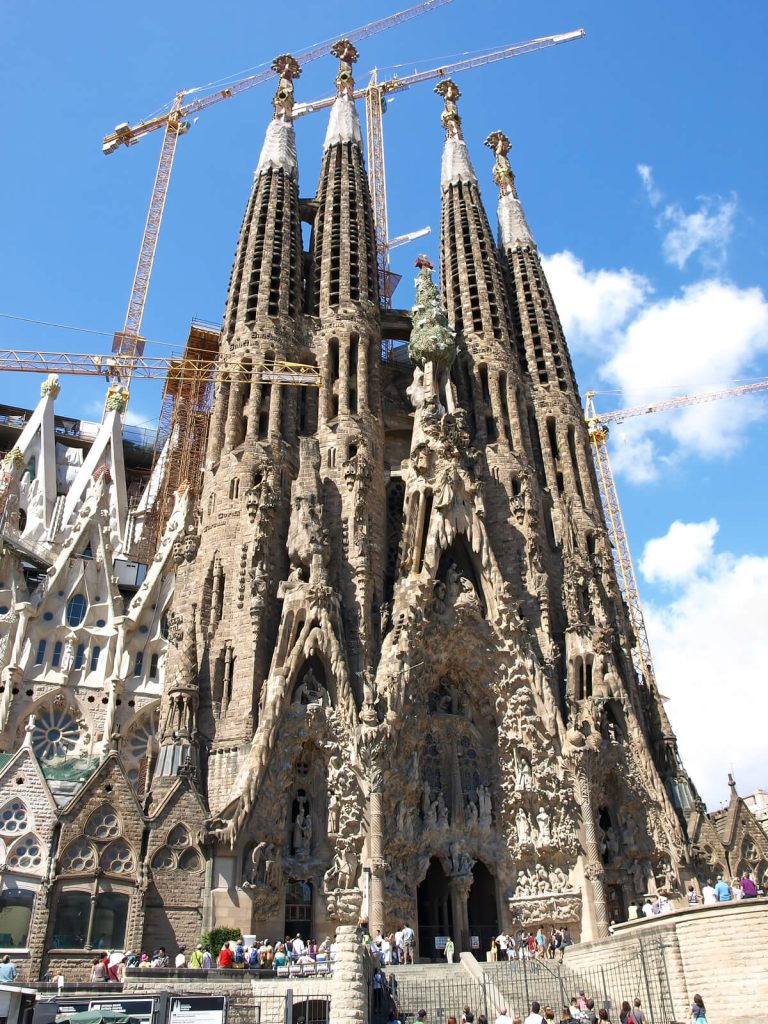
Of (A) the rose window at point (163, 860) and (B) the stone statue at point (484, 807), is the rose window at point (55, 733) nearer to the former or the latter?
(A) the rose window at point (163, 860)

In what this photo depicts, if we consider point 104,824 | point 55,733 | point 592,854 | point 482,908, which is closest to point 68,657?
point 55,733

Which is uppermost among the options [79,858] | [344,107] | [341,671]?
[344,107]

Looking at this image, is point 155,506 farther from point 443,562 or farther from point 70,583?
point 443,562

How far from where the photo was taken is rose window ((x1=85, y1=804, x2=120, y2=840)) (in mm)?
21573

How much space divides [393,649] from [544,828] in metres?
7.37

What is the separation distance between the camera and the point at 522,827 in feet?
90.3

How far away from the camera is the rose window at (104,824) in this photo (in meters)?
21.6

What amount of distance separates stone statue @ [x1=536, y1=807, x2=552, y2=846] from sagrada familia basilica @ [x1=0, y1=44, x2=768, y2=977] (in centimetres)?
10

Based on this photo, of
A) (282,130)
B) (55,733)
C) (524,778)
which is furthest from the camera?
(282,130)

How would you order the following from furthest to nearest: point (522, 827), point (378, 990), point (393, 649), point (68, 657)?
1. point (68, 657)
2. point (393, 649)
3. point (522, 827)
4. point (378, 990)

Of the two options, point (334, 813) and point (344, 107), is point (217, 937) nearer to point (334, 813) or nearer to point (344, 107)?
point (334, 813)

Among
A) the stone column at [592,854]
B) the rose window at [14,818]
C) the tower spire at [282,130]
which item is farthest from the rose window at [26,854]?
the tower spire at [282,130]

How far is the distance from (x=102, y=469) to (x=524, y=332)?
905 inches

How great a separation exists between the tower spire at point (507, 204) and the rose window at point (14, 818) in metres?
37.5
